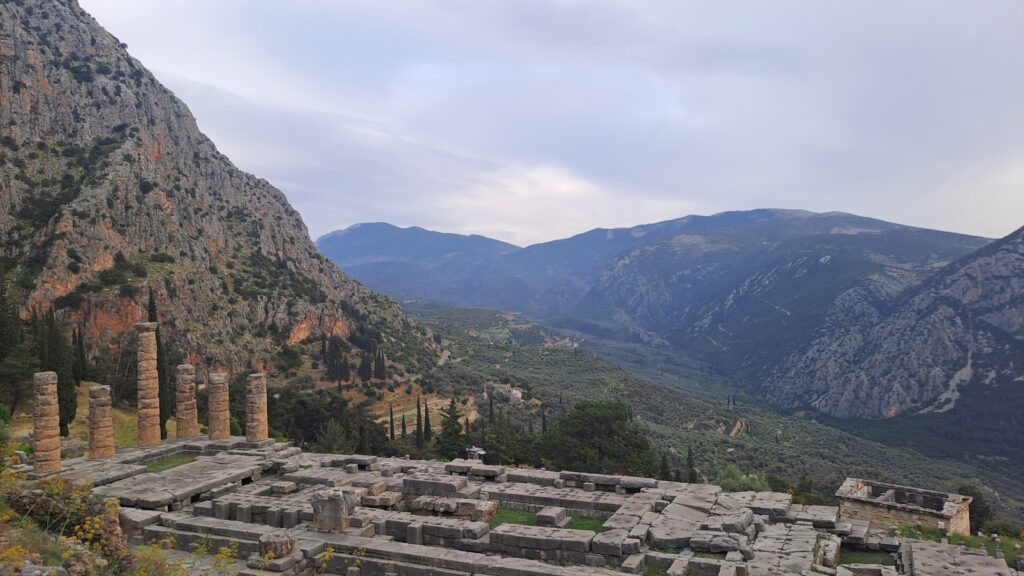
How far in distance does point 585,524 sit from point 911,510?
10748 millimetres

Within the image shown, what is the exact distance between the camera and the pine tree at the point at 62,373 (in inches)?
1191

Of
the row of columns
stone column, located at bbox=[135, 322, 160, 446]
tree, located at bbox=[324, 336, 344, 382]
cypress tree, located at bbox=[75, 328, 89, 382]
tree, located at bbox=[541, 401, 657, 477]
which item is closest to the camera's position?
the row of columns

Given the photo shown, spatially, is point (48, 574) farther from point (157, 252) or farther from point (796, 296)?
point (796, 296)

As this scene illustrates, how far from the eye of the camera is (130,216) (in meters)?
55.1

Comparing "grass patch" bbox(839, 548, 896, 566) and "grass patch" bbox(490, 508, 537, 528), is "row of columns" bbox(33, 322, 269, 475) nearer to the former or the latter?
"grass patch" bbox(490, 508, 537, 528)

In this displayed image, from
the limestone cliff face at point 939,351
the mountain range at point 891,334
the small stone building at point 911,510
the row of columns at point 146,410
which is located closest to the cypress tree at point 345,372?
the row of columns at point 146,410

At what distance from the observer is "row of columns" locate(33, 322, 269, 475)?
61.9 feet

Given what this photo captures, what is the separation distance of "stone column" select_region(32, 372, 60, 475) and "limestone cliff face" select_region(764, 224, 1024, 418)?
274ft

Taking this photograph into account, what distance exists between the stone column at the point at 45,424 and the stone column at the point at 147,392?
3829 millimetres

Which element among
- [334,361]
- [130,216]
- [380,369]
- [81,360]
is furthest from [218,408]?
[130,216]

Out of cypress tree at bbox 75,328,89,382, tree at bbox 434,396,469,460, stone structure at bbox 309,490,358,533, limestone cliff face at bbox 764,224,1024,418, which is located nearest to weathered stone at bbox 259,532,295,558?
stone structure at bbox 309,490,358,533

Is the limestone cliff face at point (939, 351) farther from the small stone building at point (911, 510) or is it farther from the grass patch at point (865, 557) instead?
the grass patch at point (865, 557)

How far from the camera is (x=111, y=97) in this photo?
6412cm

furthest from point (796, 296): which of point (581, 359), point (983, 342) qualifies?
point (581, 359)
